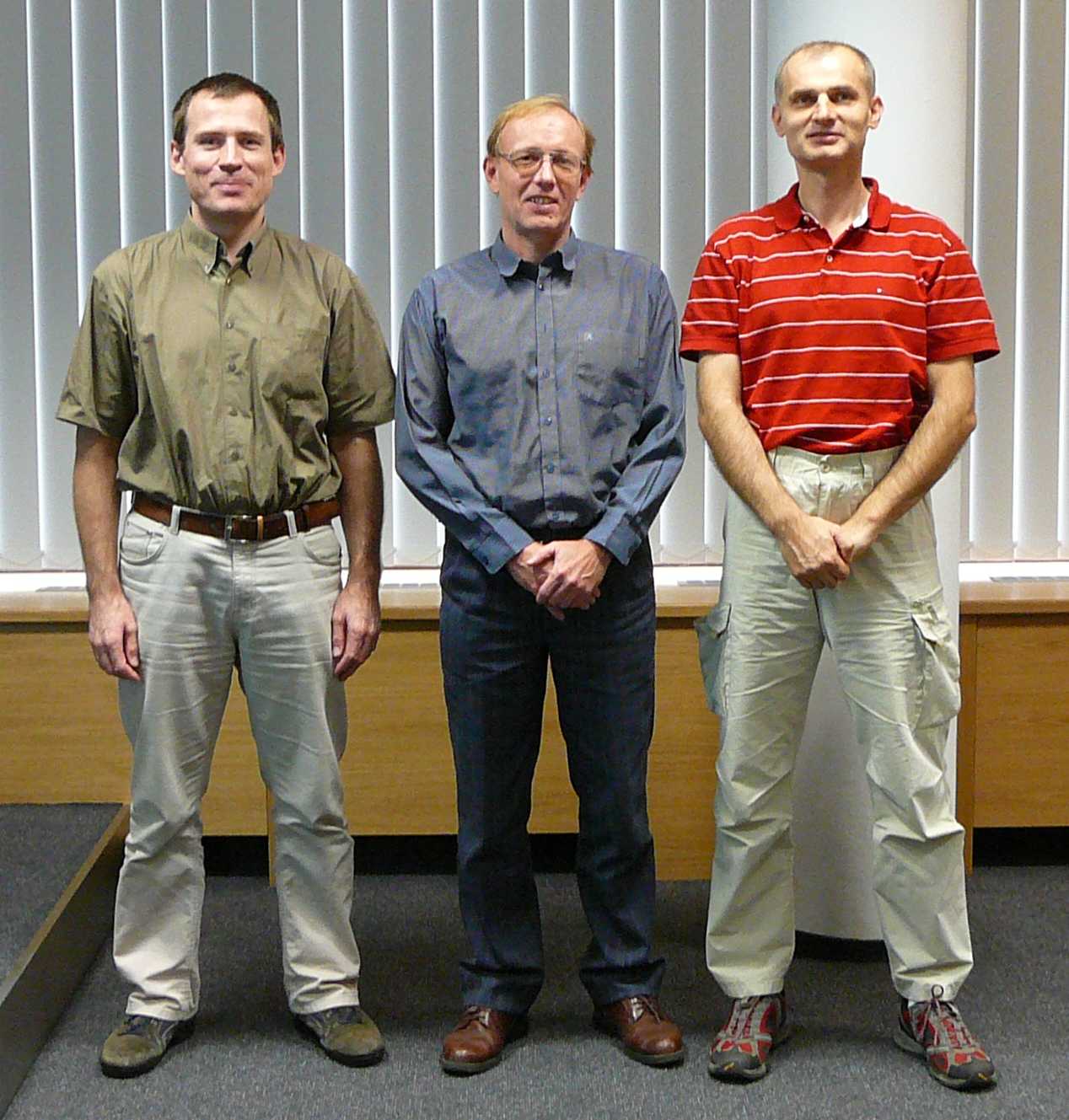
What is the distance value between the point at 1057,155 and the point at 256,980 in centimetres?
282

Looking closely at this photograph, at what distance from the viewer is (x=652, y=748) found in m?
3.42

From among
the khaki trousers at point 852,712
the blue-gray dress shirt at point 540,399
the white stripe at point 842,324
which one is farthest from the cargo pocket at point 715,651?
the white stripe at point 842,324

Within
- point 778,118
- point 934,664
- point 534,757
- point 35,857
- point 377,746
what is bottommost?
point 35,857

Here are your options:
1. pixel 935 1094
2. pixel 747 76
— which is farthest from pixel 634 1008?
pixel 747 76

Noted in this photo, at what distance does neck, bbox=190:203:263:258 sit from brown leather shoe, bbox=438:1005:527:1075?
1.38 m

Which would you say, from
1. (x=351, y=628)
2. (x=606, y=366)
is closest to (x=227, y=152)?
(x=606, y=366)

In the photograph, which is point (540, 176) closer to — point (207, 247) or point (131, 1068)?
point (207, 247)

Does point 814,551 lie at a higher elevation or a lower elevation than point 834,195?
lower

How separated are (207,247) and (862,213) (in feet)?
3.65

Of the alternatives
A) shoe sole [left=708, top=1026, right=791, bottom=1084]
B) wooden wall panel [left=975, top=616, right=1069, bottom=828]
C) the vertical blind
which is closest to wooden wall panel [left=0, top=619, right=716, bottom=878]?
the vertical blind

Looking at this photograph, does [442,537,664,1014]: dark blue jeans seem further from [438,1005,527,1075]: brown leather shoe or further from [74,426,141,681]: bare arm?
[74,426,141,681]: bare arm

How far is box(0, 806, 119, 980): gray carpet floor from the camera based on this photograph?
262 cm

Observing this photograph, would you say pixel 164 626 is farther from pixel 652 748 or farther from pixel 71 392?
pixel 652 748

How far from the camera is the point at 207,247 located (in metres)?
2.43
